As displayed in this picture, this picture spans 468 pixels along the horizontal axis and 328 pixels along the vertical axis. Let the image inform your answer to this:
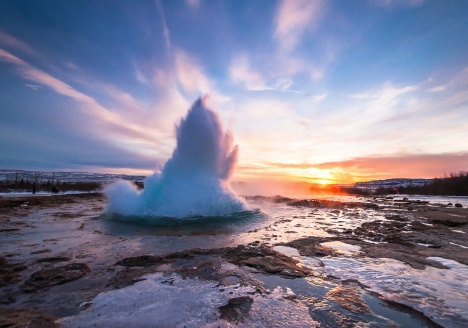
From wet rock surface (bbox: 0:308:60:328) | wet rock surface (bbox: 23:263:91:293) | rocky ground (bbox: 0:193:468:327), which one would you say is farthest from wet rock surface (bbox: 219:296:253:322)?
wet rock surface (bbox: 23:263:91:293)

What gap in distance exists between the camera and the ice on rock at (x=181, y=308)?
3281 millimetres

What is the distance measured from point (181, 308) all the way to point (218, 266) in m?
2.12

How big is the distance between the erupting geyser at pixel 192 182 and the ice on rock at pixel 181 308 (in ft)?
30.7

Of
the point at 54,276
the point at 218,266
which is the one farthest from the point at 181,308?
the point at 54,276

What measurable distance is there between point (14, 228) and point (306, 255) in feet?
43.7

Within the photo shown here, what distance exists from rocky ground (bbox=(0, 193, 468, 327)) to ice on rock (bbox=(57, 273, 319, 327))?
0.23 feet

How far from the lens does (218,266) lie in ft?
18.7

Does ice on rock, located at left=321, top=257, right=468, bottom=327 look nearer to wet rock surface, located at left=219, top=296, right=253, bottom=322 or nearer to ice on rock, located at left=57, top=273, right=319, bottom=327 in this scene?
ice on rock, located at left=57, top=273, right=319, bottom=327

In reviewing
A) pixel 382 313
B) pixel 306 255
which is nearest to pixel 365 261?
pixel 306 255

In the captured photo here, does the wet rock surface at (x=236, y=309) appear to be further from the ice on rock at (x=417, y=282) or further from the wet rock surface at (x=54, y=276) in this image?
the wet rock surface at (x=54, y=276)

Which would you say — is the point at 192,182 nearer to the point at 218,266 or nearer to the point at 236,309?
the point at 218,266

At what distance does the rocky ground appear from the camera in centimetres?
363

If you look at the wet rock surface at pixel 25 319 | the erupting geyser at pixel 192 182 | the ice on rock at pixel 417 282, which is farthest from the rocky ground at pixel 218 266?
the erupting geyser at pixel 192 182

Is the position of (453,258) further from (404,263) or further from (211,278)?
(211,278)
